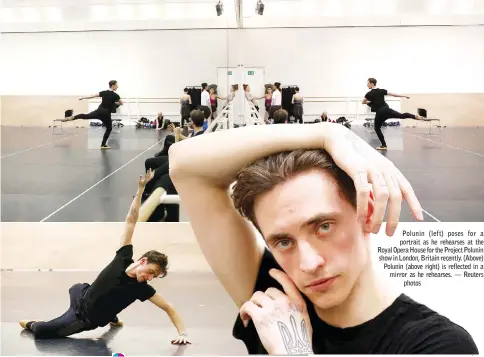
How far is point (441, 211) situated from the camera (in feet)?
7.93

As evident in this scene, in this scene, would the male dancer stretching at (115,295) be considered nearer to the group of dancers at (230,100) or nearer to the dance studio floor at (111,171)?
the dance studio floor at (111,171)

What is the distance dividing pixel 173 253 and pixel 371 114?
1005 millimetres

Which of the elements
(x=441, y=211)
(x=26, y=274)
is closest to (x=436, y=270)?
(x=441, y=211)

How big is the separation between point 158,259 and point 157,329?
285mm

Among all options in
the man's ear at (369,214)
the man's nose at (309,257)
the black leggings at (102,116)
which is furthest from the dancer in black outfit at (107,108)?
the man's ear at (369,214)

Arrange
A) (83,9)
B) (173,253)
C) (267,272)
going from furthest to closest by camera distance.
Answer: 1. (83,9)
2. (173,253)
3. (267,272)

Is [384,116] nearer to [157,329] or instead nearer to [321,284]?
[321,284]

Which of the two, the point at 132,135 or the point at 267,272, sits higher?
the point at 132,135

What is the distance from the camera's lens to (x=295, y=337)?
2.14 meters

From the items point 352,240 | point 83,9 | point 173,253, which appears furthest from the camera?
point 83,9

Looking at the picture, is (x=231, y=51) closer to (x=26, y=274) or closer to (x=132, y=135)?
(x=132, y=135)

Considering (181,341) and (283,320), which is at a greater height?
(283,320)

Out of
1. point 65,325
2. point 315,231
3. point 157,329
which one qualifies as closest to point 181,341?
point 157,329

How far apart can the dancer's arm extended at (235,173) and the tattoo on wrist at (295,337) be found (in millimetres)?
204
